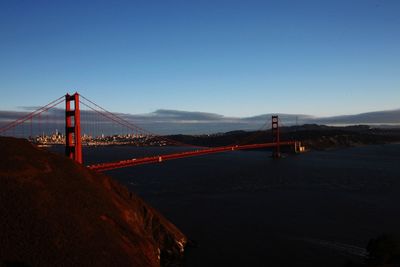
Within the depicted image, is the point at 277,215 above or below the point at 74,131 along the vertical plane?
below

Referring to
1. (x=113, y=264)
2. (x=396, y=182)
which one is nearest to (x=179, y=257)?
(x=113, y=264)

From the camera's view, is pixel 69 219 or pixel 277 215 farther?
pixel 277 215

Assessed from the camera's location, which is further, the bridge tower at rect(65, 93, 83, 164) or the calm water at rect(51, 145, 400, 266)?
the bridge tower at rect(65, 93, 83, 164)

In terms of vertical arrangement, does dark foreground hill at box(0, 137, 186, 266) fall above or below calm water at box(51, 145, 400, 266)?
above

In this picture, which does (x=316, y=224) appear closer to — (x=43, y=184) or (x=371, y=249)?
(x=371, y=249)

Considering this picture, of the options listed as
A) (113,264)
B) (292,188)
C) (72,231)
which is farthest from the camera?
(292,188)

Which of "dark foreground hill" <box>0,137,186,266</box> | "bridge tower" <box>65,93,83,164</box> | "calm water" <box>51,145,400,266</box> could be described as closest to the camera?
"dark foreground hill" <box>0,137,186,266</box>
